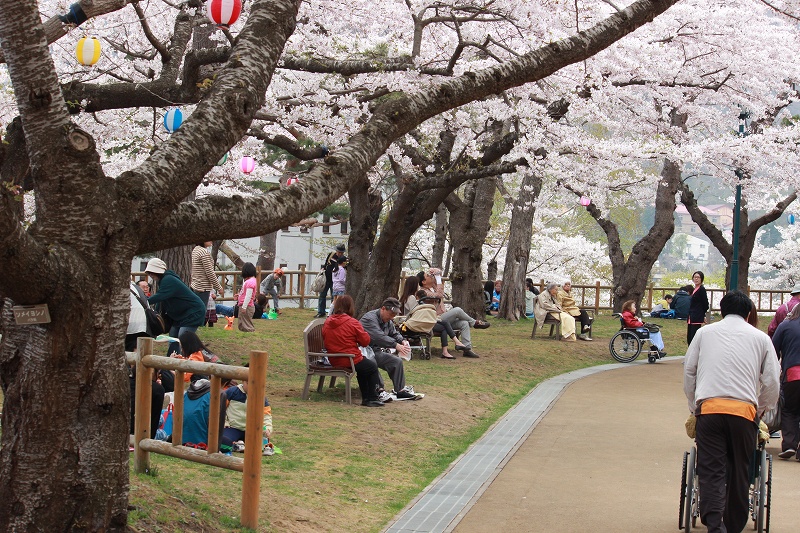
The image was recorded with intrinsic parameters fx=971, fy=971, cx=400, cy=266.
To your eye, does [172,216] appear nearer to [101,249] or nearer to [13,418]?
[101,249]

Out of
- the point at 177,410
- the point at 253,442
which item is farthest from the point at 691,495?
the point at 177,410

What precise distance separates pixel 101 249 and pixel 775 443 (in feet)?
28.4

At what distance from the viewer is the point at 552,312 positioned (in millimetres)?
22250

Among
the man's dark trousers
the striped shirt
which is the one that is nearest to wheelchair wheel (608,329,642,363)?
the striped shirt

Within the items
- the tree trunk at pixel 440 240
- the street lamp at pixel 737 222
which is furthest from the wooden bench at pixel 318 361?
the tree trunk at pixel 440 240

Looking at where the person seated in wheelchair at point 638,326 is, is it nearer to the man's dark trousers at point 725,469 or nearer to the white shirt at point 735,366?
the white shirt at point 735,366

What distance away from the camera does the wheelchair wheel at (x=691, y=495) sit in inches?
260

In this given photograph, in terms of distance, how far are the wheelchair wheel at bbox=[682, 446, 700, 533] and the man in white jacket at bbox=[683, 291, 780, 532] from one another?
0.74ft

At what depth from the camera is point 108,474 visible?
5238mm

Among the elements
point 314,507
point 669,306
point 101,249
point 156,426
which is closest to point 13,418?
point 101,249

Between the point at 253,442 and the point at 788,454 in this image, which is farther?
the point at 788,454

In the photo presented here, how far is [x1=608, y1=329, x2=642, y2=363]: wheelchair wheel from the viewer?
2009cm

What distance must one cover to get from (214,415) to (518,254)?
73.7 feet

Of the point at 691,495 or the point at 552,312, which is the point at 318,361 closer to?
the point at 691,495
